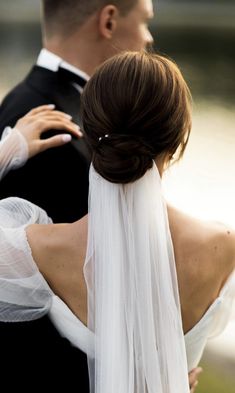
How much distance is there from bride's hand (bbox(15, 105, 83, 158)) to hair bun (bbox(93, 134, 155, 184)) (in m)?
0.61

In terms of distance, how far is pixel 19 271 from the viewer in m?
2.12

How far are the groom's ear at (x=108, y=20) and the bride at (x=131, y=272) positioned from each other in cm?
107

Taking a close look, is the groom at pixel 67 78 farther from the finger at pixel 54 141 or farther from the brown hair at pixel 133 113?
the brown hair at pixel 133 113

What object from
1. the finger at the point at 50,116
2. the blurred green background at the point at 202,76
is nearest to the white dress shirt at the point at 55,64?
the finger at the point at 50,116

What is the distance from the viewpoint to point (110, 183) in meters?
2.04

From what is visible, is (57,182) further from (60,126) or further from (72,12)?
(72,12)

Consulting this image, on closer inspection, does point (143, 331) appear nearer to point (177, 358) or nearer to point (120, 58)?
point (177, 358)

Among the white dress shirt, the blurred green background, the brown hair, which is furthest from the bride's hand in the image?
the blurred green background

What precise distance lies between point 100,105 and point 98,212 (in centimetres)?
30

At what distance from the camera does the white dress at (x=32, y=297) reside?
2.11m

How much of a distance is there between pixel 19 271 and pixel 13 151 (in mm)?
580

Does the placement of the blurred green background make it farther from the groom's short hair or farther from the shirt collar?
the groom's short hair

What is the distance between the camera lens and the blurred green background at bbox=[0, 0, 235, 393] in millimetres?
7406

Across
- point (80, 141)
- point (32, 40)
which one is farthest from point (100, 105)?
point (32, 40)
